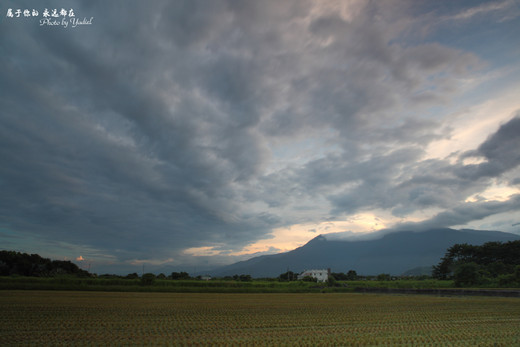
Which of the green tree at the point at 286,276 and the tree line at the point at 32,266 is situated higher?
the tree line at the point at 32,266

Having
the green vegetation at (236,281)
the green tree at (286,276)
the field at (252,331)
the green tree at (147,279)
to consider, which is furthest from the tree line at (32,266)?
the field at (252,331)

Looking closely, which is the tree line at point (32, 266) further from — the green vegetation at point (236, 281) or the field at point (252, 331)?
the field at point (252, 331)

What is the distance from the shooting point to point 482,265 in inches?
2574

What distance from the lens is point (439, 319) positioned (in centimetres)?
1544

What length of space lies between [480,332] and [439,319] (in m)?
3.96

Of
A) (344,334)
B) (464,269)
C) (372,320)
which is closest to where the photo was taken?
(344,334)

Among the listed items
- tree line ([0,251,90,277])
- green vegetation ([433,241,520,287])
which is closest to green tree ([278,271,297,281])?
green vegetation ([433,241,520,287])

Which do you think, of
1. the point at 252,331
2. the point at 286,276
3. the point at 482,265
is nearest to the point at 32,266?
the point at 286,276

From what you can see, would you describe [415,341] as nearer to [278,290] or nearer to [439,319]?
[439,319]

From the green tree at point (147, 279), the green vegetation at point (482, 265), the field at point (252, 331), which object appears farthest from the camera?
the green tree at point (147, 279)

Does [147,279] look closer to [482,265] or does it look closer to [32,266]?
[32,266]

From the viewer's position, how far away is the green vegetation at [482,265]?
4717 centimetres

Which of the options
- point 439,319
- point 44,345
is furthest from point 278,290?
point 44,345

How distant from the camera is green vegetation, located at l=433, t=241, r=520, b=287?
47166 millimetres
